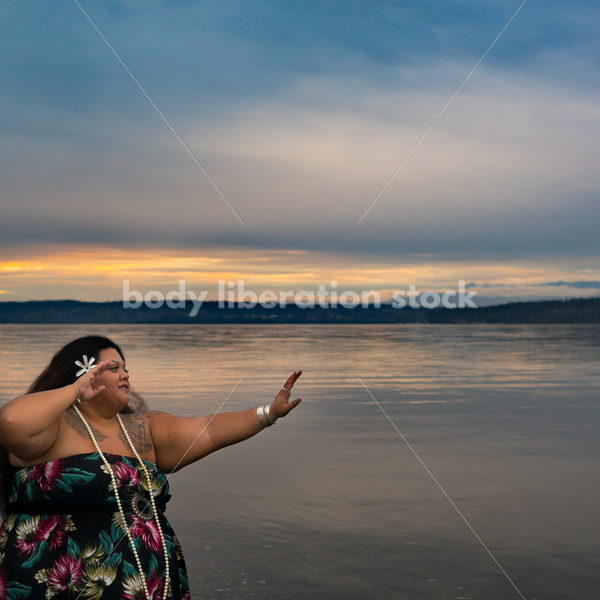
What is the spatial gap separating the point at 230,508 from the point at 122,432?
14.6 ft

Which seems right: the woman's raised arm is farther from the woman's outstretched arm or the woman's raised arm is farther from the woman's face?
the woman's outstretched arm

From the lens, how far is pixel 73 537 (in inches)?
116

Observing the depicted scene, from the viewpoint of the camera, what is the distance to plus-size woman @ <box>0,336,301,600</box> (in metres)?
2.92

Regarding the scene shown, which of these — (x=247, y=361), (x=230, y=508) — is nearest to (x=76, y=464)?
(x=230, y=508)


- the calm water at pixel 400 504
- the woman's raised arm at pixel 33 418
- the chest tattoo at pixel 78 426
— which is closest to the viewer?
the woman's raised arm at pixel 33 418

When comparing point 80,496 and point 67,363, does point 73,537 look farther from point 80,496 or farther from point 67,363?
point 67,363

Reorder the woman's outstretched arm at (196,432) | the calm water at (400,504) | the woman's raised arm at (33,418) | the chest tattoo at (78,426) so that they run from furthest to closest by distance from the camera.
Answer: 1. the calm water at (400,504)
2. the woman's outstretched arm at (196,432)
3. the chest tattoo at (78,426)
4. the woman's raised arm at (33,418)

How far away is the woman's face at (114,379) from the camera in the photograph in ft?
10.5

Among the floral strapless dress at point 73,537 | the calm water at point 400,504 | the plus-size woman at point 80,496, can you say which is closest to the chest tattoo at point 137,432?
the plus-size woman at point 80,496

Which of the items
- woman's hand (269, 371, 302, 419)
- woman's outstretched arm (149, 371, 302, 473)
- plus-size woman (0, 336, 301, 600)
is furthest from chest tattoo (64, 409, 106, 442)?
woman's hand (269, 371, 302, 419)

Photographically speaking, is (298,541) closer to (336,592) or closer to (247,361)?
(336,592)

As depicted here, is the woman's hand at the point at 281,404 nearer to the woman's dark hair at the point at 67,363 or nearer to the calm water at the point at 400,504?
the woman's dark hair at the point at 67,363

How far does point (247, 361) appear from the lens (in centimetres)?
3400

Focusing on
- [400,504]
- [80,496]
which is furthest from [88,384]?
[400,504]
